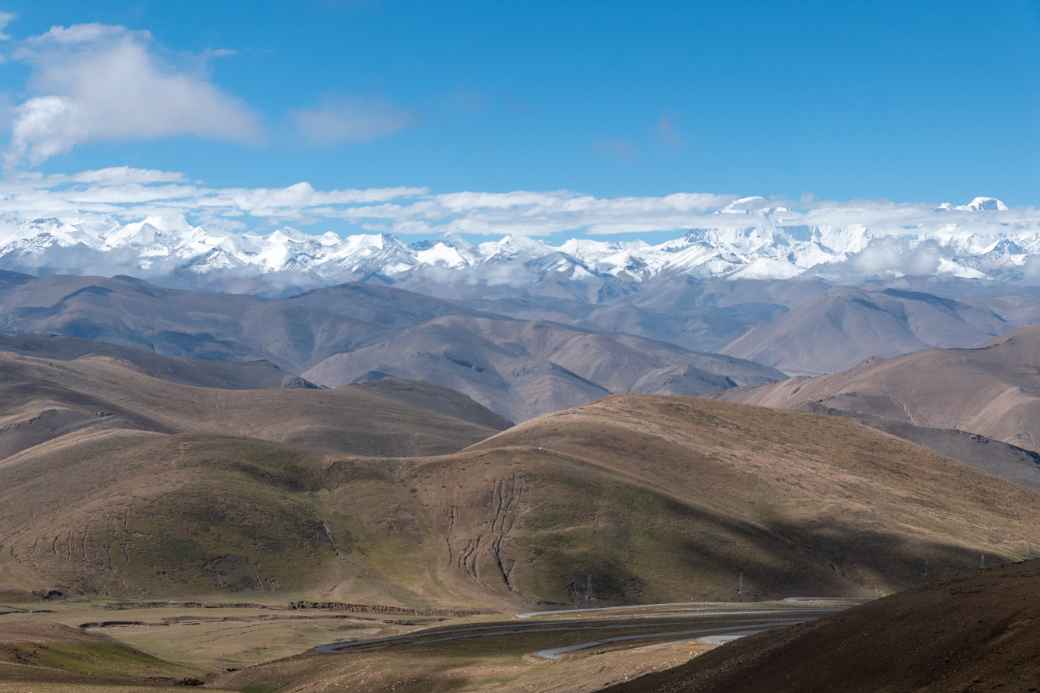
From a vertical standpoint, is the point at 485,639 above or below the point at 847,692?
below

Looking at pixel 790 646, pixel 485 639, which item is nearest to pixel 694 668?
pixel 790 646

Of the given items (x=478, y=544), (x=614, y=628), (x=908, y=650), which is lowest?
(x=478, y=544)

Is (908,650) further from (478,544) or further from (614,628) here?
(478,544)

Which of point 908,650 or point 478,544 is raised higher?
point 908,650

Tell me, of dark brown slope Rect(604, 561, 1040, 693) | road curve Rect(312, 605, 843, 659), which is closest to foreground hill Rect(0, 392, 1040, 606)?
road curve Rect(312, 605, 843, 659)

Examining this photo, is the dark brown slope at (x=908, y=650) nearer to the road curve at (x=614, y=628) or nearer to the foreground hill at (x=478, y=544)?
the road curve at (x=614, y=628)

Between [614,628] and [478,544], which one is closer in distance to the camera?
[614,628]

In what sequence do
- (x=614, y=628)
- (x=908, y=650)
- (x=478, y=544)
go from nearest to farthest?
(x=908, y=650), (x=614, y=628), (x=478, y=544)

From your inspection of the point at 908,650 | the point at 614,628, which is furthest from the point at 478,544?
the point at 908,650

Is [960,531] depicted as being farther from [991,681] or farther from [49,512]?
[991,681]
